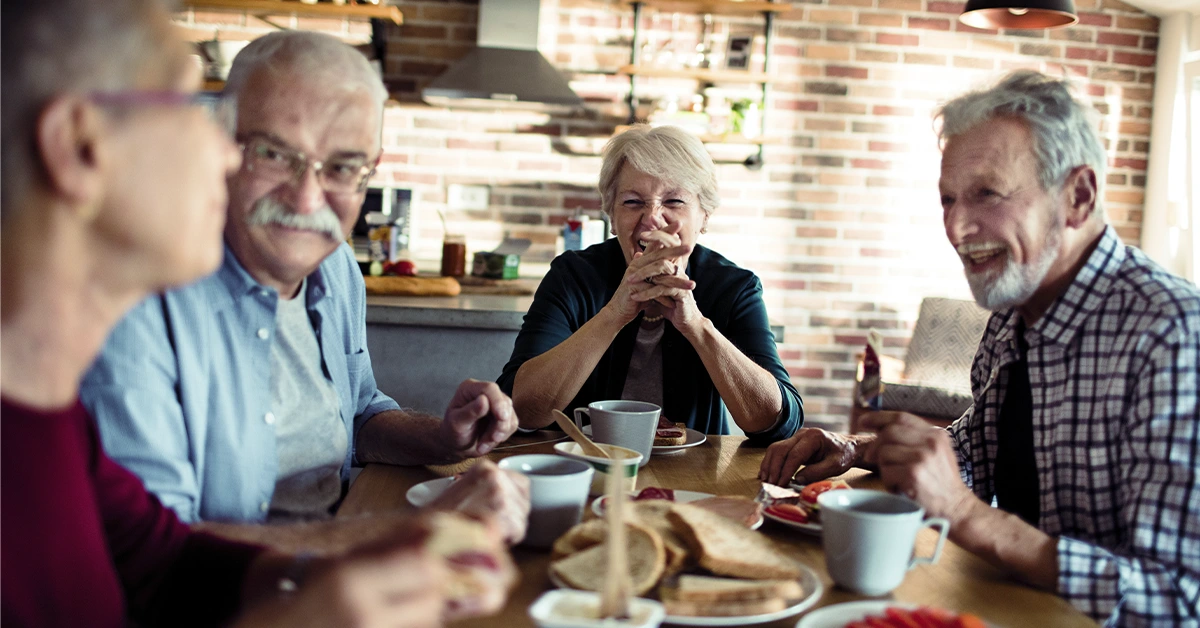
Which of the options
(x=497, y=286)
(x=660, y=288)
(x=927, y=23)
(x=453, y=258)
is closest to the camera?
(x=660, y=288)

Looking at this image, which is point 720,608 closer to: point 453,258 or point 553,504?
point 553,504

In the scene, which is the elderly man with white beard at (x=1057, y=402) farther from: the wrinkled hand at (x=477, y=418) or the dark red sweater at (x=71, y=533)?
the dark red sweater at (x=71, y=533)

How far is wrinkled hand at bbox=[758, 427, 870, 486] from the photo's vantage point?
1470mm

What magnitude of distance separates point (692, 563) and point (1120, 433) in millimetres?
612

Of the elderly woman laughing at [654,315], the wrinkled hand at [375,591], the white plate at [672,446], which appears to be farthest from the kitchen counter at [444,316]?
the wrinkled hand at [375,591]

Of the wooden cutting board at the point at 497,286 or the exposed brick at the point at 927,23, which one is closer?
the wooden cutting board at the point at 497,286

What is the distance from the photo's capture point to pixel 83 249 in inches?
25.0

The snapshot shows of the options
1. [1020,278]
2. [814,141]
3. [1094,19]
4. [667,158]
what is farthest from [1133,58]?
[1020,278]

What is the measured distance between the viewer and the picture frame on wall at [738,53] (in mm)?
4605

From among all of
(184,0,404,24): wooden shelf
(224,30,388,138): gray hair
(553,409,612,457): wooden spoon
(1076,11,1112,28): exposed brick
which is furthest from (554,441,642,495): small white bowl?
(1076,11,1112,28): exposed brick

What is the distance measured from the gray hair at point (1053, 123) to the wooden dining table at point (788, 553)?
1.81 ft

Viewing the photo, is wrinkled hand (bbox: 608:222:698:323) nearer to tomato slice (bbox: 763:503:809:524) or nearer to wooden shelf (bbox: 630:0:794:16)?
tomato slice (bbox: 763:503:809:524)

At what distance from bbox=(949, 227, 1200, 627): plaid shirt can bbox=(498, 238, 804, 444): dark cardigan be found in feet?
2.33

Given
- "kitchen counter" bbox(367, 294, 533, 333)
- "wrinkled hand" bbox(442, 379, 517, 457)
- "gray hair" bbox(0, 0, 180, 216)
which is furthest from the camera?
"kitchen counter" bbox(367, 294, 533, 333)
